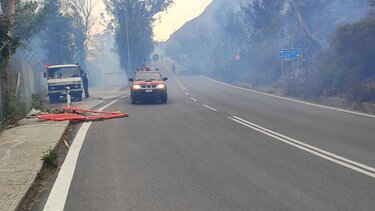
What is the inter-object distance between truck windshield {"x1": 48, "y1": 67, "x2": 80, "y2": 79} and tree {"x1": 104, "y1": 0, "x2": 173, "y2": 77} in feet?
93.0

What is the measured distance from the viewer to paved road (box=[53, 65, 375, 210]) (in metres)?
5.51

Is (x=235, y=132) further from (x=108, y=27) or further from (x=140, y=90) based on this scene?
(x=108, y=27)

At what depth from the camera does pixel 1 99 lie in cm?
1426

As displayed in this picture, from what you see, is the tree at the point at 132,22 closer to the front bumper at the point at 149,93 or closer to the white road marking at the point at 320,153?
the front bumper at the point at 149,93

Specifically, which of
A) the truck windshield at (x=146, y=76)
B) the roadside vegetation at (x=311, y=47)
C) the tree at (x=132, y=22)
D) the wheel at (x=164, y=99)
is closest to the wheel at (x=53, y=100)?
the truck windshield at (x=146, y=76)

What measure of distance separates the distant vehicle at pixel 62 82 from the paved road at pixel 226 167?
15323 millimetres

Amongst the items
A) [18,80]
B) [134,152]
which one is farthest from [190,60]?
[134,152]

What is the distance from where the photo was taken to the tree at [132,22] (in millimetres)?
58438

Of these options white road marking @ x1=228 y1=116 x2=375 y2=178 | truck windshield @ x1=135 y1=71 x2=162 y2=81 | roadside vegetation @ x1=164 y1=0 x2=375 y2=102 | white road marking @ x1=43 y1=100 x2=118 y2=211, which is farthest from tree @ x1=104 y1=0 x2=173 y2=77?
white road marking @ x1=43 y1=100 x2=118 y2=211

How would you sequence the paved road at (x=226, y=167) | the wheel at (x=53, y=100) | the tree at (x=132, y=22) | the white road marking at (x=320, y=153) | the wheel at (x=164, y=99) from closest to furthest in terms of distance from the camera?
the paved road at (x=226, y=167)
the white road marking at (x=320, y=153)
the wheel at (x=164, y=99)
the wheel at (x=53, y=100)
the tree at (x=132, y=22)

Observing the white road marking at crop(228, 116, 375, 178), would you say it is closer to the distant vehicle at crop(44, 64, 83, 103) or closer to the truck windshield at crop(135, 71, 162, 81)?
the truck windshield at crop(135, 71, 162, 81)

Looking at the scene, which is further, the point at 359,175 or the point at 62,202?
the point at 359,175

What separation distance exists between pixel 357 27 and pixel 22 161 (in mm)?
22240

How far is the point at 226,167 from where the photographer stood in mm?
7344
